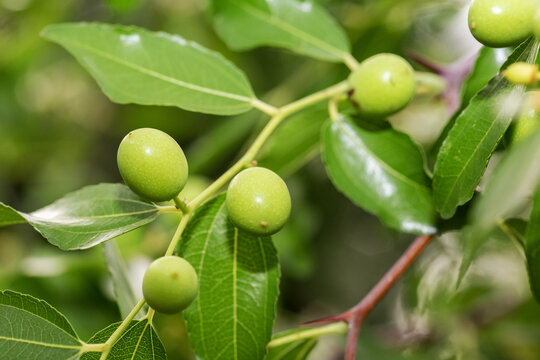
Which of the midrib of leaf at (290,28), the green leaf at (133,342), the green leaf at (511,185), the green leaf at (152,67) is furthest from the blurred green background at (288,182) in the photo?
the green leaf at (511,185)

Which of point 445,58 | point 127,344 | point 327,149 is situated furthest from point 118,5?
point 445,58

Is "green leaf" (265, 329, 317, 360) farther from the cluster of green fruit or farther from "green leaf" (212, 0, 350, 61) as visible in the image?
"green leaf" (212, 0, 350, 61)

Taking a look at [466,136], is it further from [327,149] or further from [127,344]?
[127,344]

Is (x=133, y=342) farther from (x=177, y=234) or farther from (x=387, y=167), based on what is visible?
Answer: (x=387, y=167)

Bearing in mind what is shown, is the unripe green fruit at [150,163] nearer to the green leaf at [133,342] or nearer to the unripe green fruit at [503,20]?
the green leaf at [133,342]

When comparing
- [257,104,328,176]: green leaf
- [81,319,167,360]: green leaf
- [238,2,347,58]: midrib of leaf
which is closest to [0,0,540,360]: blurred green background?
[257,104,328,176]: green leaf

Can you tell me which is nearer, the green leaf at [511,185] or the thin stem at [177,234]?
the green leaf at [511,185]

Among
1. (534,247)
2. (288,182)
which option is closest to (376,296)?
(534,247)
